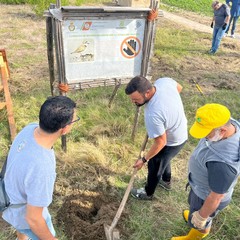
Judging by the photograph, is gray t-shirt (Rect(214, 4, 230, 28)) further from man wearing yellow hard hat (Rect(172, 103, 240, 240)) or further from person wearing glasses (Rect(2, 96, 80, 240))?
person wearing glasses (Rect(2, 96, 80, 240))

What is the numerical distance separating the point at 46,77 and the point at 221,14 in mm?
5794

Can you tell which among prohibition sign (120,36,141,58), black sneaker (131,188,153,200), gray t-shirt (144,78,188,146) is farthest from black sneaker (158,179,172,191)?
prohibition sign (120,36,141,58)

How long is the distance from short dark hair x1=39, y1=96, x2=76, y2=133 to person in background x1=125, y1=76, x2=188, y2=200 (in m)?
1.16

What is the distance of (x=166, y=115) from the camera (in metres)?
3.08

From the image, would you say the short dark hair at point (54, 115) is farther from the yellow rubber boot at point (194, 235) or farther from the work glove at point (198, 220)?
the yellow rubber boot at point (194, 235)

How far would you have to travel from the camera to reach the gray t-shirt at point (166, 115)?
9.93 ft

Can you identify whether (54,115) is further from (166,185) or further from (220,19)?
(220,19)

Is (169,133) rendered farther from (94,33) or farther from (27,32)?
(27,32)

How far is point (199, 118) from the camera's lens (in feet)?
7.39

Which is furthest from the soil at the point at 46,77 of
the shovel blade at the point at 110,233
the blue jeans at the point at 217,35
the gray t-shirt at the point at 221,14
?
the gray t-shirt at the point at 221,14

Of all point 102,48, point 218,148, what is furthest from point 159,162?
point 102,48

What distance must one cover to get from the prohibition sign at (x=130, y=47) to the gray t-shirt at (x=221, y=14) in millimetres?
5789

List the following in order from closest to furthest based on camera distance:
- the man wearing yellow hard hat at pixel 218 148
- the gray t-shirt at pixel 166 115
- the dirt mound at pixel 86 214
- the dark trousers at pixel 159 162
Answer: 1. the man wearing yellow hard hat at pixel 218 148
2. the gray t-shirt at pixel 166 115
3. the dirt mound at pixel 86 214
4. the dark trousers at pixel 159 162

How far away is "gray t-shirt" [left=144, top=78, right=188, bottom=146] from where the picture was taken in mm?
3027
